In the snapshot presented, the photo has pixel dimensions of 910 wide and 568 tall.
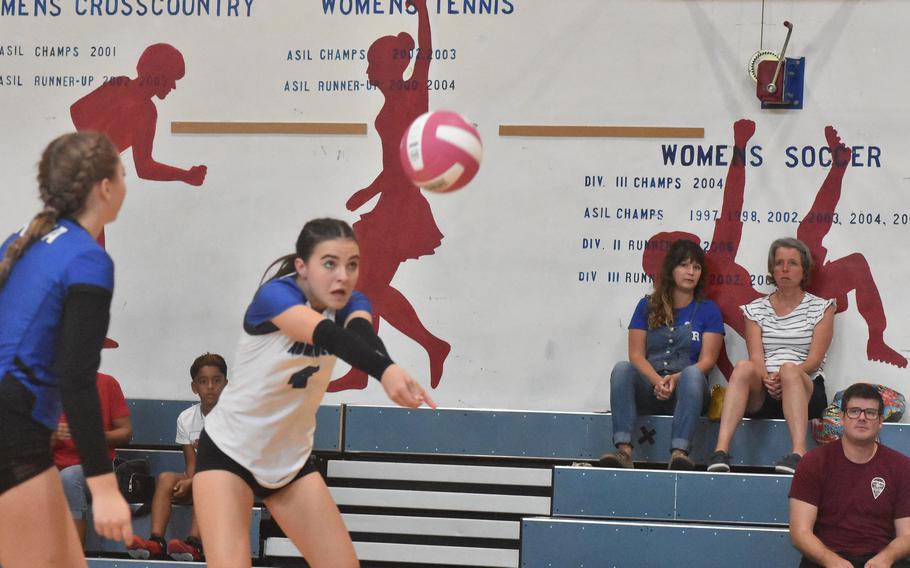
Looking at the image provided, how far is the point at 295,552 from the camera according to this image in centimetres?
642

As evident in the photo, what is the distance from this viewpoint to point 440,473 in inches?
266

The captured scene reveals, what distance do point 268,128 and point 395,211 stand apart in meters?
1.00

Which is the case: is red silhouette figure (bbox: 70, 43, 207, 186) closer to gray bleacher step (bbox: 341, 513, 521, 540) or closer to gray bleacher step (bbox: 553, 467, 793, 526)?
gray bleacher step (bbox: 341, 513, 521, 540)

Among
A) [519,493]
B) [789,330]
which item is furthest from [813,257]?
[519,493]

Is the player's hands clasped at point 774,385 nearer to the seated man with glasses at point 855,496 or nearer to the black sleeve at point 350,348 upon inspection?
the seated man with glasses at point 855,496

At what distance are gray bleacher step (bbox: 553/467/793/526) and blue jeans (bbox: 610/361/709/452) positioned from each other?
0.22 meters

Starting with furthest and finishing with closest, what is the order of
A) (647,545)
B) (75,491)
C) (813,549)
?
(75,491) → (647,545) → (813,549)

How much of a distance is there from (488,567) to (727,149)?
2890mm

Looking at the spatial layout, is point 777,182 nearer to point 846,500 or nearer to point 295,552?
point 846,500

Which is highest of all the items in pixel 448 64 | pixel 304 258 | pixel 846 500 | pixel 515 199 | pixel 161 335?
pixel 448 64

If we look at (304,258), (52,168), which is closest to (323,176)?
(304,258)

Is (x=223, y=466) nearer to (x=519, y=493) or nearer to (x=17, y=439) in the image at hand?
(x=17, y=439)

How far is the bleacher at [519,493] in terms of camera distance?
5.88 m

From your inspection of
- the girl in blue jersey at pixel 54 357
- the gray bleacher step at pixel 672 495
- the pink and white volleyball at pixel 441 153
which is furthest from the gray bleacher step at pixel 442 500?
the girl in blue jersey at pixel 54 357
